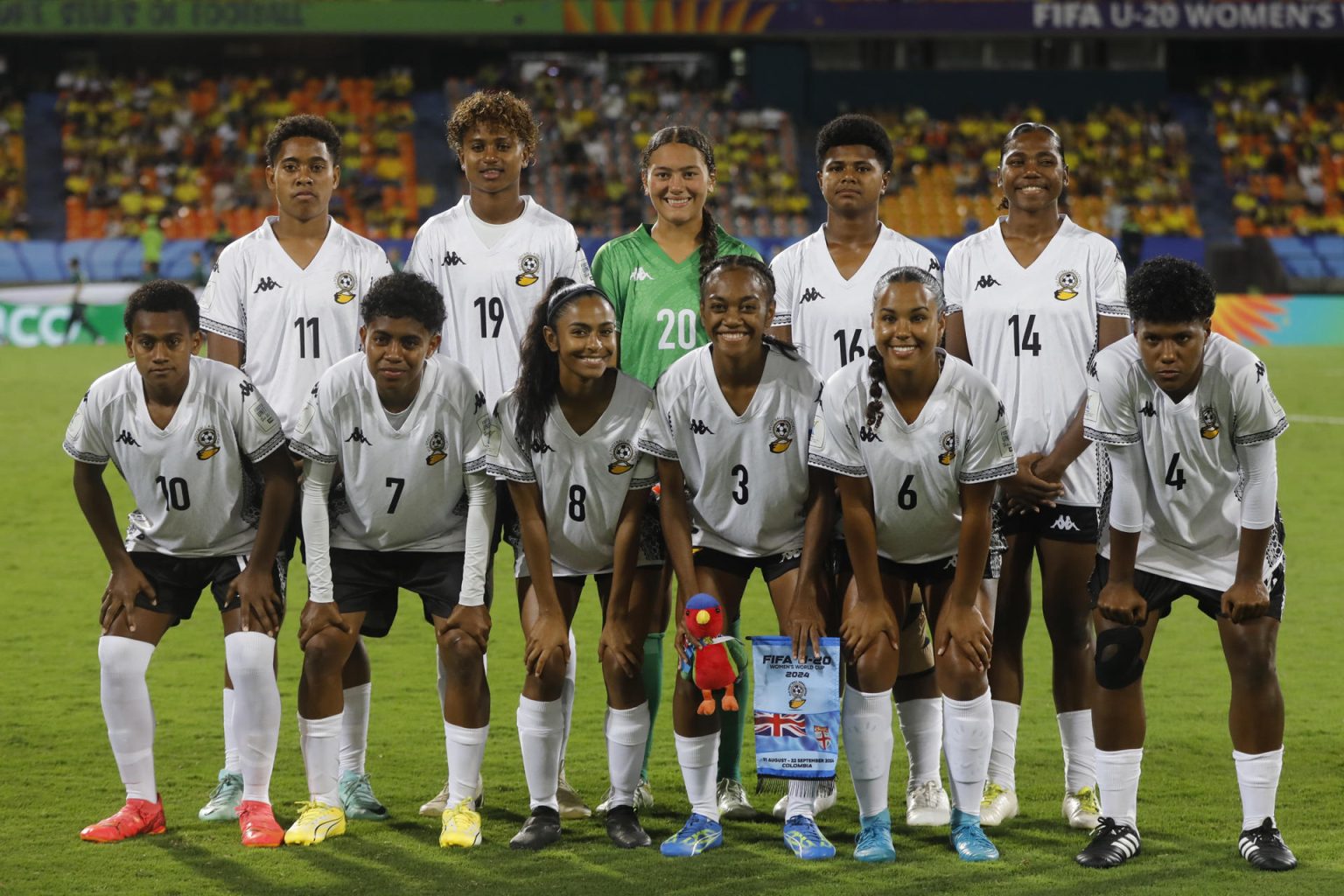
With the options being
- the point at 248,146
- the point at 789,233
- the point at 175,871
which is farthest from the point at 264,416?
the point at 248,146

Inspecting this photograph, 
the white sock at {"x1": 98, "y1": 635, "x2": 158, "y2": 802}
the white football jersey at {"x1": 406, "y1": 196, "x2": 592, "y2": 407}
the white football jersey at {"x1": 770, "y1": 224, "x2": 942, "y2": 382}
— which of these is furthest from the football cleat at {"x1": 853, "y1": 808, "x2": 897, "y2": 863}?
the white sock at {"x1": 98, "y1": 635, "x2": 158, "y2": 802}

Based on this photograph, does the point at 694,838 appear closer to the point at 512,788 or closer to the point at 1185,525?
the point at 512,788

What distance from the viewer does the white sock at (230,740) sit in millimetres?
5203

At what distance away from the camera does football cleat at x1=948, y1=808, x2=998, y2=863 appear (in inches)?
183

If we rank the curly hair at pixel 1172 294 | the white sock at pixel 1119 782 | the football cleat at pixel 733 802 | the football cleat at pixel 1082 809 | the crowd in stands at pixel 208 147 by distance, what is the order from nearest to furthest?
1. the curly hair at pixel 1172 294
2. the white sock at pixel 1119 782
3. the football cleat at pixel 1082 809
4. the football cleat at pixel 733 802
5. the crowd in stands at pixel 208 147

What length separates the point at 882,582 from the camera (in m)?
4.87

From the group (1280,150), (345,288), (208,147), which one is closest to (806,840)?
(345,288)

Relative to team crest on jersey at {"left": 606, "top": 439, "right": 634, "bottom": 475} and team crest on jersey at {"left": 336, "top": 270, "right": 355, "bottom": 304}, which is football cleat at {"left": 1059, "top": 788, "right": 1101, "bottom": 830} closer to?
team crest on jersey at {"left": 606, "top": 439, "right": 634, "bottom": 475}

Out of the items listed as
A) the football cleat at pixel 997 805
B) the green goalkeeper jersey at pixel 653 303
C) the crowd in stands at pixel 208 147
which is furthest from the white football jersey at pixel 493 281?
the crowd in stands at pixel 208 147

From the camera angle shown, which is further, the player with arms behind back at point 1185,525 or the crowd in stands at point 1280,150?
the crowd in stands at point 1280,150

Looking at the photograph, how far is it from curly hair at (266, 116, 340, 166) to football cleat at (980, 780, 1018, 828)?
Answer: 10.1 ft

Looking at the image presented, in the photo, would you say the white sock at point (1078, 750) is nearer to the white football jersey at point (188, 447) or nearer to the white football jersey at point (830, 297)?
the white football jersey at point (830, 297)

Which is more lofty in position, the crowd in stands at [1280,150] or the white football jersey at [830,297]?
the crowd in stands at [1280,150]

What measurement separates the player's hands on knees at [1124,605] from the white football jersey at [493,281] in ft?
6.72
